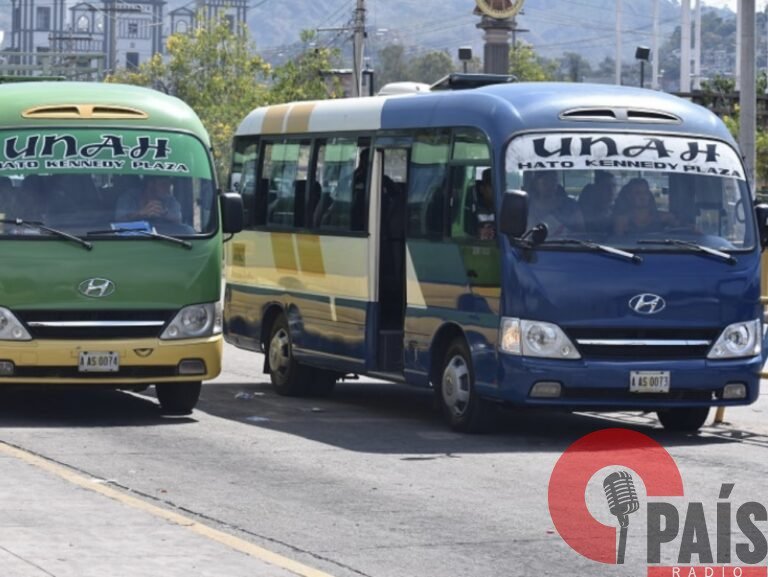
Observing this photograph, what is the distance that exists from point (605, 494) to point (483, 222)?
3683mm

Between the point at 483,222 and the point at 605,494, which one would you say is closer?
the point at 605,494

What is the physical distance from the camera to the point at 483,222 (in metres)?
15.3

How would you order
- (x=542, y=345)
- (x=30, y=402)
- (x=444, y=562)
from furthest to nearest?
(x=30, y=402) < (x=542, y=345) < (x=444, y=562)

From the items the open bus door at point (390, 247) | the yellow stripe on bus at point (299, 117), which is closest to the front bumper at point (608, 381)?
the open bus door at point (390, 247)

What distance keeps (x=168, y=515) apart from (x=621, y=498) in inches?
113

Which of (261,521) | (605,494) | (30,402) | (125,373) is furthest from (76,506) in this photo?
(30,402)

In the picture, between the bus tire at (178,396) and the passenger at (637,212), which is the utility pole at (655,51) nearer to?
the bus tire at (178,396)

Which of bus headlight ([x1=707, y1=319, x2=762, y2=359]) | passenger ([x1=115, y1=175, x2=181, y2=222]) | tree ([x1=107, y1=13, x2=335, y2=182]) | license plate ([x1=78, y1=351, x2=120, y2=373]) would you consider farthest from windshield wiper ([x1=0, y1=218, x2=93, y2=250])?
tree ([x1=107, y1=13, x2=335, y2=182])

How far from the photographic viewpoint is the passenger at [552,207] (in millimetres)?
14938

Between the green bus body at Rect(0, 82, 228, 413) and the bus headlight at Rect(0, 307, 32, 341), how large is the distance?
0.01 m

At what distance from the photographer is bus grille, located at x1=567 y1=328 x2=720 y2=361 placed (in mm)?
14844

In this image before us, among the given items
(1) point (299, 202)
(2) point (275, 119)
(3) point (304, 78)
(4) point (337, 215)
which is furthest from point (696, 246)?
(3) point (304, 78)

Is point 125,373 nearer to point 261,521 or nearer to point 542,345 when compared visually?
point 542,345

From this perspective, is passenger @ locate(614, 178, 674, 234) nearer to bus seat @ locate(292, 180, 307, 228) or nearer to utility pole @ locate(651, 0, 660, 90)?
bus seat @ locate(292, 180, 307, 228)
